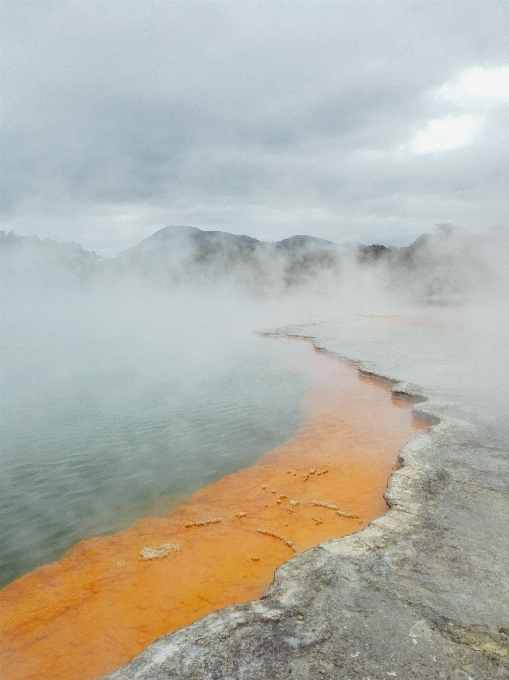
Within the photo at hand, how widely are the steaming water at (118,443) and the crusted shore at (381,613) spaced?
1.70m

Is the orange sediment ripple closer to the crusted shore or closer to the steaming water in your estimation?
the steaming water

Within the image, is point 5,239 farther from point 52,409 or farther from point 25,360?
point 52,409

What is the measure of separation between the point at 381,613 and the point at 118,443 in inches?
142

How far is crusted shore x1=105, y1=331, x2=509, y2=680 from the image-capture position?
1.67 m

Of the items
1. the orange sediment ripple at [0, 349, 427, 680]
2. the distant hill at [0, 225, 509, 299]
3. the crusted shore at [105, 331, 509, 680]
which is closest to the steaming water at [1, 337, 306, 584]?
the orange sediment ripple at [0, 349, 427, 680]

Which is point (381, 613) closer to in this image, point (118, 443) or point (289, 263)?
point (118, 443)

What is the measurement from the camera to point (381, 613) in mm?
1914

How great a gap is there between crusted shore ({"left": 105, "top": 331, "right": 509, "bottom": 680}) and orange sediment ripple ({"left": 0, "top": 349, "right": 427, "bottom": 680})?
19.2 inches

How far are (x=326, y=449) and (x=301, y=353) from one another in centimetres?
489

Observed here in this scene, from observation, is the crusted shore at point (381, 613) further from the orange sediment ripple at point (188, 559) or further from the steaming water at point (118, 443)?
the steaming water at point (118, 443)

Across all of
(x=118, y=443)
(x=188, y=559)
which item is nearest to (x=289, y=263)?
(x=118, y=443)

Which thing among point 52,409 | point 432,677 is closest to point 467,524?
point 432,677

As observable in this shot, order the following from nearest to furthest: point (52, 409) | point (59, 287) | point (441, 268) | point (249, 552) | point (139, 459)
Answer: point (249, 552), point (139, 459), point (52, 409), point (441, 268), point (59, 287)

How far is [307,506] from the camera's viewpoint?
→ 3473mm
